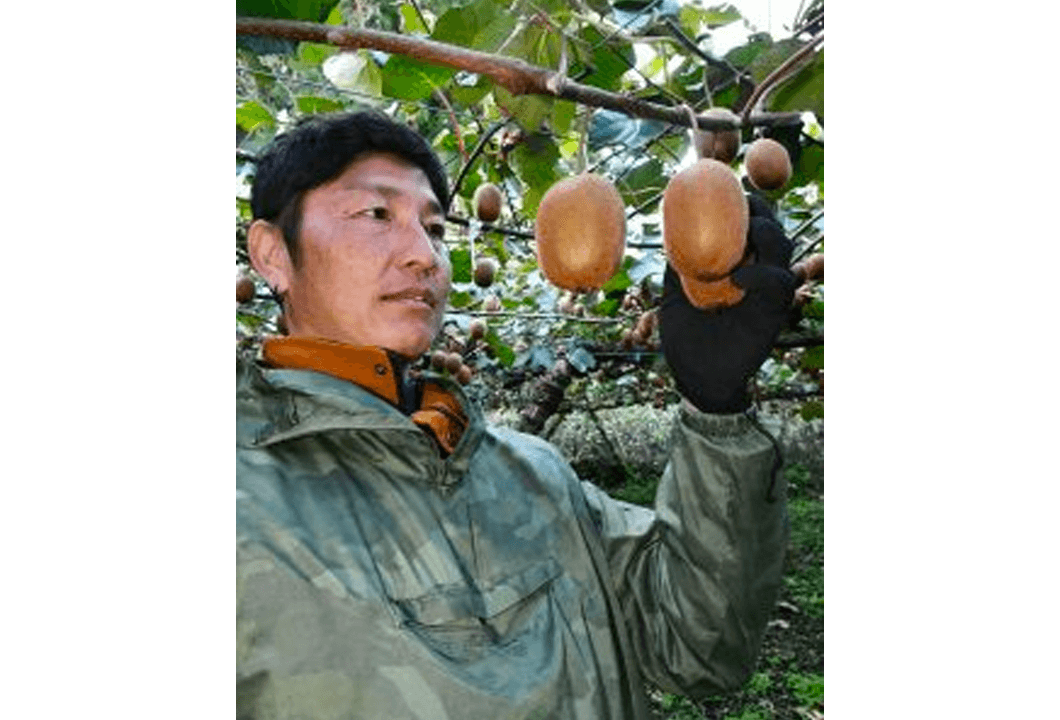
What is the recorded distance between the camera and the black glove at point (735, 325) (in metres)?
0.84

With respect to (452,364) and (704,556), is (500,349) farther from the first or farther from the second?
(704,556)

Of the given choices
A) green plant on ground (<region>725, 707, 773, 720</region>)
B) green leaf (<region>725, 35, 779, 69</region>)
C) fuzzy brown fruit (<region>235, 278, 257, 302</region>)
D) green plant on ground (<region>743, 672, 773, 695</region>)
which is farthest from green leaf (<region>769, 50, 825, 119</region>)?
green plant on ground (<region>743, 672, 773, 695</region>)

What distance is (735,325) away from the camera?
0.87m

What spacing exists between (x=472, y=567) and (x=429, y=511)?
0.06 metres

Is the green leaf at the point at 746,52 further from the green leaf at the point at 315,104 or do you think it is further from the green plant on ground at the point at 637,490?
the green plant on ground at the point at 637,490

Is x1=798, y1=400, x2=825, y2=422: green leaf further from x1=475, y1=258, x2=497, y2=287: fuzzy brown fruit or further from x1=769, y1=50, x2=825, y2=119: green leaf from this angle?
x1=769, y1=50, x2=825, y2=119: green leaf

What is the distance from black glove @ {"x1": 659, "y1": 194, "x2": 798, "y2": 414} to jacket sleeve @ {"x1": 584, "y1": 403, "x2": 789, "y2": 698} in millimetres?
36

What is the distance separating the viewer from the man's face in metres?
1.01
